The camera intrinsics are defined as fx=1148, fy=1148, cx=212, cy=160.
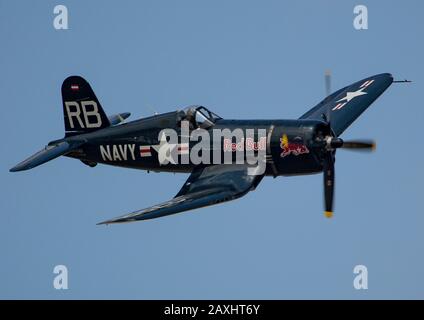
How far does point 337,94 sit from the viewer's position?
3803 centimetres

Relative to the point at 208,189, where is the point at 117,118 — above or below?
above

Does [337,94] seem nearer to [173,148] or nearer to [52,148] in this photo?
[173,148]

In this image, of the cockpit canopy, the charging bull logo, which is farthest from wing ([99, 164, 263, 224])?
the cockpit canopy

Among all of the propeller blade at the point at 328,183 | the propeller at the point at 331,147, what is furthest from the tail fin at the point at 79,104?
the propeller blade at the point at 328,183

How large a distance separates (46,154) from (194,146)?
179 inches

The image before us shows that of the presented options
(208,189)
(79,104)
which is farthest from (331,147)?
(79,104)

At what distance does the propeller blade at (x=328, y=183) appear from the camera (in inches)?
1218

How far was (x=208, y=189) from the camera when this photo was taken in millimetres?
31359

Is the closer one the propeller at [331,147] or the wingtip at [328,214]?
the wingtip at [328,214]

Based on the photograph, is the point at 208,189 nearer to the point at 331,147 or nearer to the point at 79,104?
the point at 331,147

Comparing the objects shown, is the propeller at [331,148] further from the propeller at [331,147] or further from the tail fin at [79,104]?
the tail fin at [79,104]

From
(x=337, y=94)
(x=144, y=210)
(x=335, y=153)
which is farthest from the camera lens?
(x=337, y=94)

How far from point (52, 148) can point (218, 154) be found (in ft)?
17.5

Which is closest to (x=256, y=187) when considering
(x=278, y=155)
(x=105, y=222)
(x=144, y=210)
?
(x=278, y=155)
